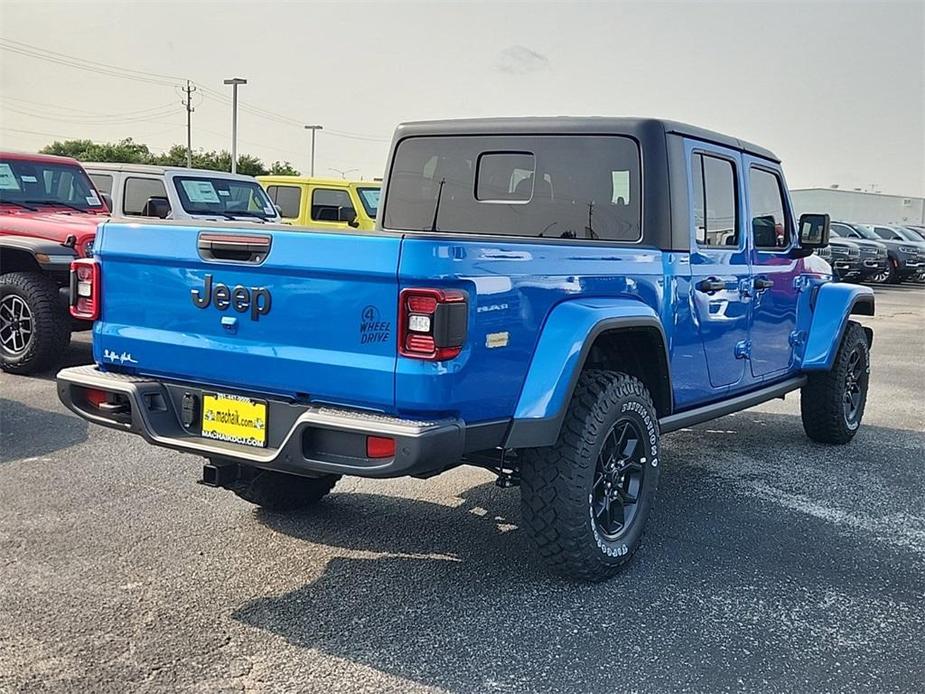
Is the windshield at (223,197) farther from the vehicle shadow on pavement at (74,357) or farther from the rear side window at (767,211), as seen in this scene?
the rear side window at (767,211)

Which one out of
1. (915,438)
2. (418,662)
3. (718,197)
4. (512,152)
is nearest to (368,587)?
(418,662)

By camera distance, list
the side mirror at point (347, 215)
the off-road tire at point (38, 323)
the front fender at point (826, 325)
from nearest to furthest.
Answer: the front fender at point (826, 325), the off-road tire at point (38, 323), the side mirror at point (347, 215)

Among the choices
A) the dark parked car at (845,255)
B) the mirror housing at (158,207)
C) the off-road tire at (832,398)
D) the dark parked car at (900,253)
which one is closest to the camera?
the off-road tire at (832,398)

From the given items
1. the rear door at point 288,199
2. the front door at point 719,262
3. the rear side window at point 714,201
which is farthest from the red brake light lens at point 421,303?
the rear door at point 288,199

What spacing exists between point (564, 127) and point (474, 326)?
187cm

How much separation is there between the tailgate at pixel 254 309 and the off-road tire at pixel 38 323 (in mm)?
4372

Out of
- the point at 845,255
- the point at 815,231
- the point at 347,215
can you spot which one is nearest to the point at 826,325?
the point at 815,231

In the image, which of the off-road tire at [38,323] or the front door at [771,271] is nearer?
the front door at [771,271]

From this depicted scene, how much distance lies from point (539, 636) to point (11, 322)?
6.32m

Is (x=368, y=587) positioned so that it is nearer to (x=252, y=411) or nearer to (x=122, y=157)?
(x=252, y=411)

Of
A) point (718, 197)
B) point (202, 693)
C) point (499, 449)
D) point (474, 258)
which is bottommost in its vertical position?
point (202, 693)

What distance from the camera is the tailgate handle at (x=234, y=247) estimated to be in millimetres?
3338

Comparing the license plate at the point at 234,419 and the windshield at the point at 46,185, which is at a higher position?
the windshield at the point at 46,185

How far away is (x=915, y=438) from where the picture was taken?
22.3 feet
